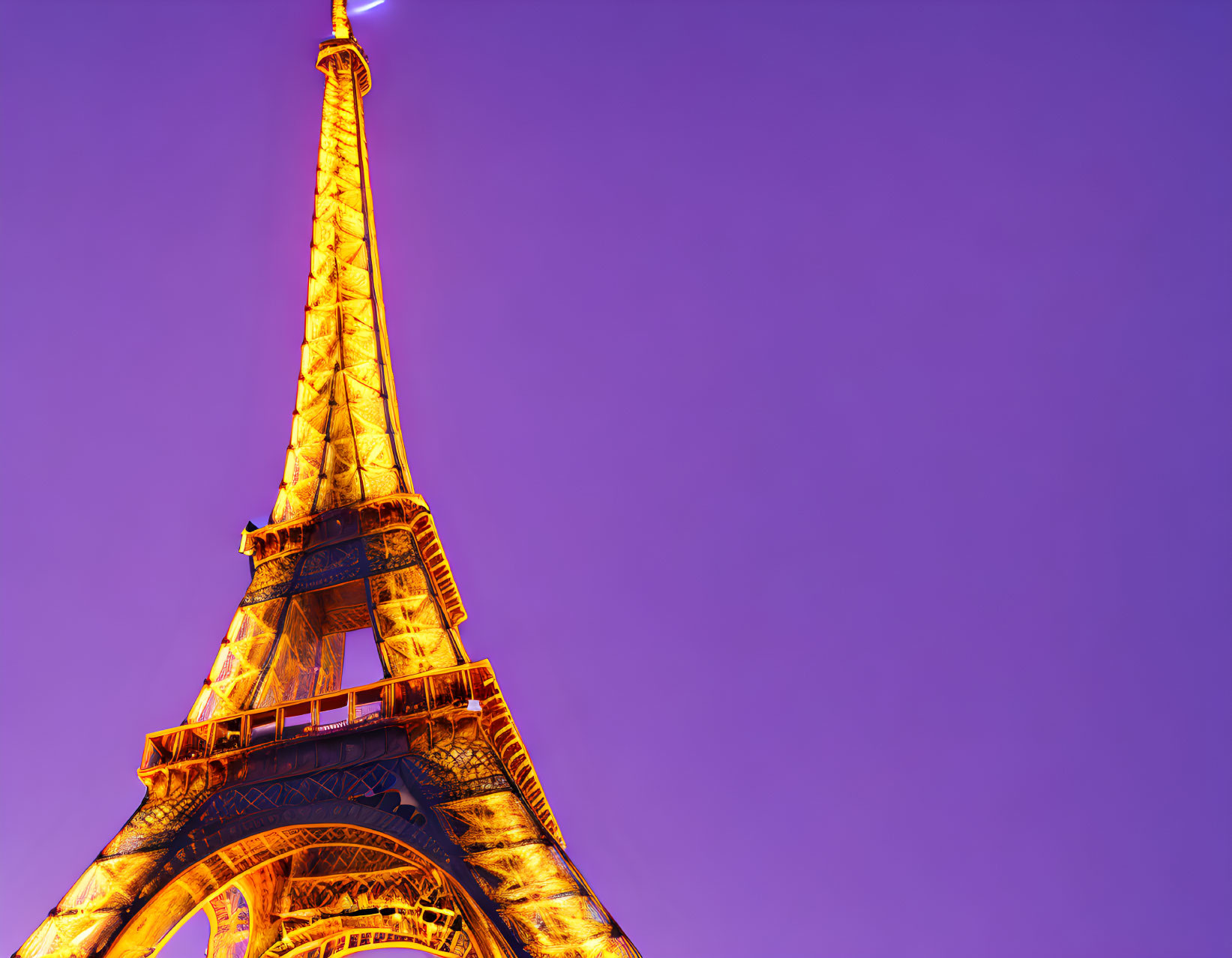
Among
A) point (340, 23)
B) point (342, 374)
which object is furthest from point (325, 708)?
point (340, 23)

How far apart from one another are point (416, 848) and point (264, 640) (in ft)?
27.1

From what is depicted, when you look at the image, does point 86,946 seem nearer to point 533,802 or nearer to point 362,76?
point 533,802

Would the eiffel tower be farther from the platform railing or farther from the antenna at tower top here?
the antenna at tower top

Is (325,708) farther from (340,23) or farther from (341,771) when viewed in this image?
(340,23)

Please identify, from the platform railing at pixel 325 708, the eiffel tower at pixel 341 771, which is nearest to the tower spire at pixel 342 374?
the eiffel tower at pixel 341 771

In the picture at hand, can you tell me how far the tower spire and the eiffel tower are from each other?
8 centimetres

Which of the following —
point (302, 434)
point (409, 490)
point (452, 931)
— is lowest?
point (452, 931)

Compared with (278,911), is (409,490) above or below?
above

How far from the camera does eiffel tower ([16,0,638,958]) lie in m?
13.7

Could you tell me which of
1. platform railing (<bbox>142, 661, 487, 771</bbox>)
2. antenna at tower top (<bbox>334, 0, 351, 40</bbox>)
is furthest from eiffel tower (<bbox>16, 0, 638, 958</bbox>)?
antenna at tower top (<bbox>334, 0, 351, 40</bbox>)

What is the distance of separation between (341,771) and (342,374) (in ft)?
45.0

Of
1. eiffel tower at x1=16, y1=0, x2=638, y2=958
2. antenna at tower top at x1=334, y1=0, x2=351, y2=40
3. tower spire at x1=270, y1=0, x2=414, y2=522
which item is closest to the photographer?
eiffel tower at x1=16, y1=0, x2=638, y2=958

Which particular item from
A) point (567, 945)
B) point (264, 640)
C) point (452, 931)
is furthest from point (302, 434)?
point (567, 945)

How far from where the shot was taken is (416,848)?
546 inches
